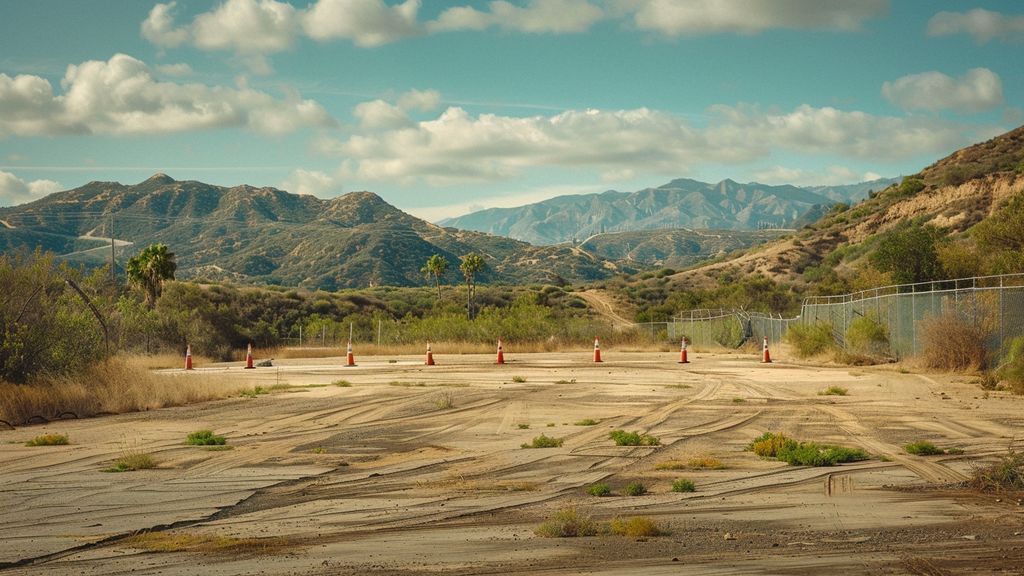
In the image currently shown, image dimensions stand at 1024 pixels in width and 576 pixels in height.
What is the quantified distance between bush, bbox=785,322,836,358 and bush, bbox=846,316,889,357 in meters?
2.85

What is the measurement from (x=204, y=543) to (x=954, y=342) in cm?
2290

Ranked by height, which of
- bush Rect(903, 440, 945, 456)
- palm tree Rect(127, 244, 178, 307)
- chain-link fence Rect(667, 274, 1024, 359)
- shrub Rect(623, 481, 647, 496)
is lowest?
shrub Rect(623, 481, 647, 496)

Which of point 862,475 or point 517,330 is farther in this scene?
point 517,330

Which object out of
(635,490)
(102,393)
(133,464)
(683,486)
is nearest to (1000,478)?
(683,486)

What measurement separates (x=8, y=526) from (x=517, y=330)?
46955 mm

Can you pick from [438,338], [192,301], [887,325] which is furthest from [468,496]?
[192,301]

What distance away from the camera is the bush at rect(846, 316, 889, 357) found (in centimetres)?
3244

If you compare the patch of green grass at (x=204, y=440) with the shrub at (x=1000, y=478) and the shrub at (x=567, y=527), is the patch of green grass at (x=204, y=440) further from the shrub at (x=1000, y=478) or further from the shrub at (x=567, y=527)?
the shrub at (x=1000, y=478)

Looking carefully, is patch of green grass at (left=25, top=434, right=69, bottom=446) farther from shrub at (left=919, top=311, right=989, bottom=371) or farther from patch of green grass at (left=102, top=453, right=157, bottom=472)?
shrub at (left=919, top=311, right=989, bottom=371)

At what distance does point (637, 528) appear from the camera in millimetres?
8438

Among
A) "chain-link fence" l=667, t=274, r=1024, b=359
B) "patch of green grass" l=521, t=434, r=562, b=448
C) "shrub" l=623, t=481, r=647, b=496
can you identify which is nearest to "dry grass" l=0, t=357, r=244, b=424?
"patch of green grass" l=521, t=434, r=562, b=448

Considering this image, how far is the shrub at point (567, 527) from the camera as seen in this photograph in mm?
8430

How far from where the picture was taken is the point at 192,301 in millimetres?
57938

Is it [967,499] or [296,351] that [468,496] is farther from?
[296,351]
